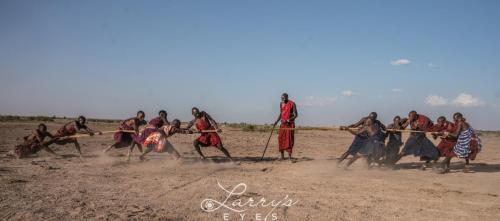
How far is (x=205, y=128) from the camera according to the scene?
42.7 ft

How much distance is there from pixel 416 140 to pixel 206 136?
5856 millimetres

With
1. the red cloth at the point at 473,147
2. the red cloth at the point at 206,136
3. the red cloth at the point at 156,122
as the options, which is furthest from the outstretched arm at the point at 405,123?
the red cloth at the point at 156,122

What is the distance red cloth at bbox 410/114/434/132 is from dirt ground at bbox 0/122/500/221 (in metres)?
1.18

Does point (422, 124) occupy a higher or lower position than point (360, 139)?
higher

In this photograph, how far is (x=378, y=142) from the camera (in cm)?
1188

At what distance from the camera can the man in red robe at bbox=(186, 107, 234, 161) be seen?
12844 millimetres

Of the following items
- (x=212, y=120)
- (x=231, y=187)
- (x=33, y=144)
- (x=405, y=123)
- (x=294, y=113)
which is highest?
(x=294, y=113)

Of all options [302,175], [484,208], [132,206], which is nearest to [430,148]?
[302,175]

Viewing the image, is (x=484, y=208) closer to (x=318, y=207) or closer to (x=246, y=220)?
(x=318, y=207)

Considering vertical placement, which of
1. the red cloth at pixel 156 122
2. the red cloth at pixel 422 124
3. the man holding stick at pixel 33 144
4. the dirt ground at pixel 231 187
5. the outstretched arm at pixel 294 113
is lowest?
the dirt ground at pixel 231 187

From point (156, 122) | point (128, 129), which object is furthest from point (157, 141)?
point (128, 129)

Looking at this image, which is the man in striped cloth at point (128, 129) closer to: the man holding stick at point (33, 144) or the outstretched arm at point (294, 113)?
the man holding stick at point (33, 144)

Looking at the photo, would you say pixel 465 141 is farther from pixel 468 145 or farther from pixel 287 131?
pixel 287 131

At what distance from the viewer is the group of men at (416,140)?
38.4 feet
